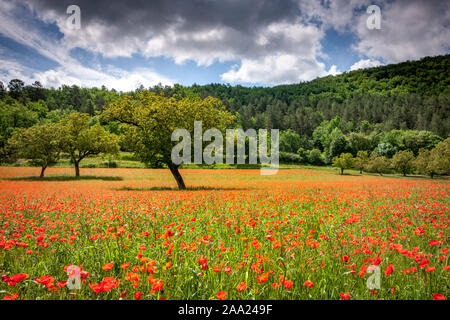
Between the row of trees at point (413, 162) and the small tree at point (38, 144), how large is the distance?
42372 mm

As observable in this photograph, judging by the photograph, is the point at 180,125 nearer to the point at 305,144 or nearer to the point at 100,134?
the point at 100,134

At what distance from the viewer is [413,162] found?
32625mm

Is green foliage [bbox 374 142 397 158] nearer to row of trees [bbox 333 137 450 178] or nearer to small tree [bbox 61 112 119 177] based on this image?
row of trees [bbox 333 137 450 178]

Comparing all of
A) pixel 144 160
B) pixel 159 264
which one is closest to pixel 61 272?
pixel 159 264

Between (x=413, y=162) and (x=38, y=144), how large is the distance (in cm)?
5183

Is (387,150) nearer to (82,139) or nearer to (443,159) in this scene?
(443,159)

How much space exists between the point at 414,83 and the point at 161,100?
307 ft

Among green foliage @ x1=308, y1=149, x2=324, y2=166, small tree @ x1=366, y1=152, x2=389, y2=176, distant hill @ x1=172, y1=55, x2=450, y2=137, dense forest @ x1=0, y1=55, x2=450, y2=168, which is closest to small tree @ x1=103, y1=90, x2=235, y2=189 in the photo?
small tree @ x1=366, y1=152, x2=389, y2=176

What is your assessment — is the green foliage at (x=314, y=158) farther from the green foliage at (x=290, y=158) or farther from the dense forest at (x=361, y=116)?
the green foliage at (x=290, y=158)

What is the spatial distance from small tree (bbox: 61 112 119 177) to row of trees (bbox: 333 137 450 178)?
1462 inches

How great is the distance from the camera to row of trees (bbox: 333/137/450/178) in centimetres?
1953

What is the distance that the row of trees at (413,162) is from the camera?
19.5 m

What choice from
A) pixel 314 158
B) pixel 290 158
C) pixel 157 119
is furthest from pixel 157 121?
pixel 314 158
